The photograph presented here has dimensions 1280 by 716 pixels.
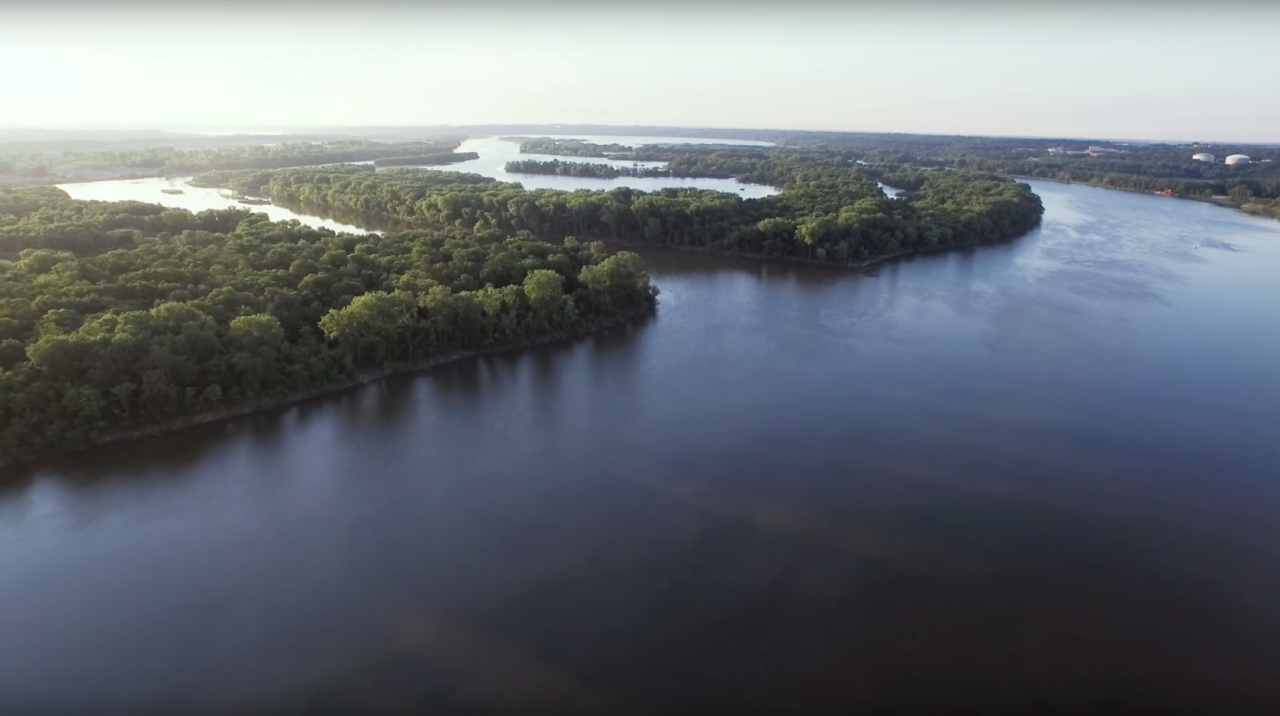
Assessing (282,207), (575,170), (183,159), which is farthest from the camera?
(575,170)

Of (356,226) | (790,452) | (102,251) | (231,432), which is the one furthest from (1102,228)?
(102,251)

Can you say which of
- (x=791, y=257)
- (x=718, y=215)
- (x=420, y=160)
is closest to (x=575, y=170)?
(x=420, y=160)

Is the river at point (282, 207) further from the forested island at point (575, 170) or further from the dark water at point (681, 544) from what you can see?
the dark water at point (681, 544)

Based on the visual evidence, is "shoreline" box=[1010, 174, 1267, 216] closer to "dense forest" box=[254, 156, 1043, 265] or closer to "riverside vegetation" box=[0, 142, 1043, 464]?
"dense forest" box=[254, 156, 1043, 265]

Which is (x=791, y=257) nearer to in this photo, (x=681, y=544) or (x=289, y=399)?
(x=289, y=399)

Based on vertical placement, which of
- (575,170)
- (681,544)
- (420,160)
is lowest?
(681,544)

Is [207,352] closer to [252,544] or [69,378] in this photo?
[69,378]

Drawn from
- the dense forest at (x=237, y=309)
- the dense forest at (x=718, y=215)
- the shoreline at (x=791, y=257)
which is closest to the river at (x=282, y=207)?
the dense forest at (x=718, y=215)
